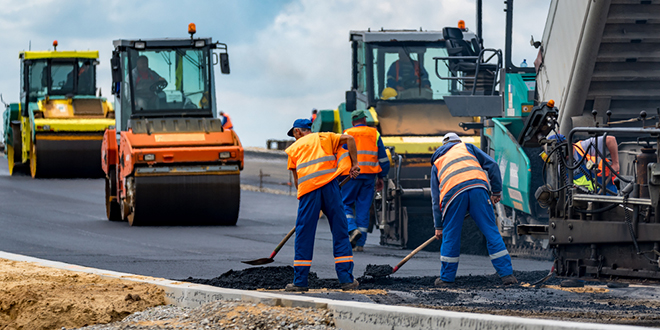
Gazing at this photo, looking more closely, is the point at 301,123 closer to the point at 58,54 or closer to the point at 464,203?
the point at 464,203

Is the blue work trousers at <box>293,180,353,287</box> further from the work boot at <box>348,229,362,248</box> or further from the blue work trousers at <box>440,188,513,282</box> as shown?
the work boot at <box>348,229,362,248</box>

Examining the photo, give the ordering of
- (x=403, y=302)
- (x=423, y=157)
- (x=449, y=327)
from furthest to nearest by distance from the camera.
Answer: (x=423, y=157) → (x=403, y=302) → (x=449, y=327)

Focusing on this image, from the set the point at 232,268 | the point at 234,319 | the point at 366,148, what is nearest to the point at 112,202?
the point at 366,148

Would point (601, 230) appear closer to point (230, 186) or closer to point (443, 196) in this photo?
point (443, 196)

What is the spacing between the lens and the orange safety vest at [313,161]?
24.5 ft

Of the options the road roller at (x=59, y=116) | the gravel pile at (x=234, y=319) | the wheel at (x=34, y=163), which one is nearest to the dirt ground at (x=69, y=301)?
the gravel pile at (x=234, y=319)

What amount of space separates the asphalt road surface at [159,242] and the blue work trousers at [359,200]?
36 centimetres

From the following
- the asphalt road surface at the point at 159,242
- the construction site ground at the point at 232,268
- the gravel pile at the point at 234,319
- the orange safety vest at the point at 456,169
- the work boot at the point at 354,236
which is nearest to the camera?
the gravel pile at the point at 234,319

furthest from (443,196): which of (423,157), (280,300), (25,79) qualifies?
(25,79)

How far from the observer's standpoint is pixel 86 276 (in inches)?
290

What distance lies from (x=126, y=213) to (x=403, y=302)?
8.14 m

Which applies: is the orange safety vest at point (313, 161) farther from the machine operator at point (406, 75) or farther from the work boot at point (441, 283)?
the machine operator at point (406, 75)

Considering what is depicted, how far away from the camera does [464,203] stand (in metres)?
7.85

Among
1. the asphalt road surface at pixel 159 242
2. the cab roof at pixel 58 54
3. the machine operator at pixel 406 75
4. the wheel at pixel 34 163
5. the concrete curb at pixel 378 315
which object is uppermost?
the cab roof at pixel 58 54
